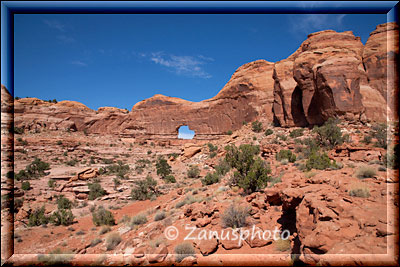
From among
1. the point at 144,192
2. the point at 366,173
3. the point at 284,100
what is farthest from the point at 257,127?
the point at 366,173

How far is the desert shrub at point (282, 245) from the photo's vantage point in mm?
4187

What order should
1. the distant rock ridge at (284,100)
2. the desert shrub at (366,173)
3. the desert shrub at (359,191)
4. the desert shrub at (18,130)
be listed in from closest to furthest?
the desert shrub at (359,191)
the desert shrub at (366,173)
the distant rock ridge at (284,100)
the desert shrub at (18,130)

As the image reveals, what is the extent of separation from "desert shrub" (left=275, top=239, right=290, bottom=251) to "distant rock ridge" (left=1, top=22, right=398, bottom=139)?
21.6 ft

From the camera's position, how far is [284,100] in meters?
24.5

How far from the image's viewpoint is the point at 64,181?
17422 mm

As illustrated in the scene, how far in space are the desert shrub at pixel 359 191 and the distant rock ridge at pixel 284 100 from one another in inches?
185

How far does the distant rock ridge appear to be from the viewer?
1847 cm

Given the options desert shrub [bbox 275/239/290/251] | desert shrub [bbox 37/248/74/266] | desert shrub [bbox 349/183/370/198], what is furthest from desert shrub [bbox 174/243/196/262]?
desert shrub [bbox 349/183/370/198]

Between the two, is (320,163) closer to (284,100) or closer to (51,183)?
(284,100)

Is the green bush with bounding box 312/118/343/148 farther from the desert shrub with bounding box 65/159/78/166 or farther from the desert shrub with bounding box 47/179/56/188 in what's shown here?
the desert shrub with bounding box 65/159/78/166


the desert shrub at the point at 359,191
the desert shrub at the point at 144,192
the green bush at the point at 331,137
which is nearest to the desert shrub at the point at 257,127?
the green bush at the point at 331,137

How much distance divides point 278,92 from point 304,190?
2401 cm

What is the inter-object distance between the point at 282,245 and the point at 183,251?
7.44 feet

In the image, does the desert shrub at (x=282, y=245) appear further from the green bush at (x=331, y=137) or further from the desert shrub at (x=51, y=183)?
the desert shrub at (x=51, y=183)
